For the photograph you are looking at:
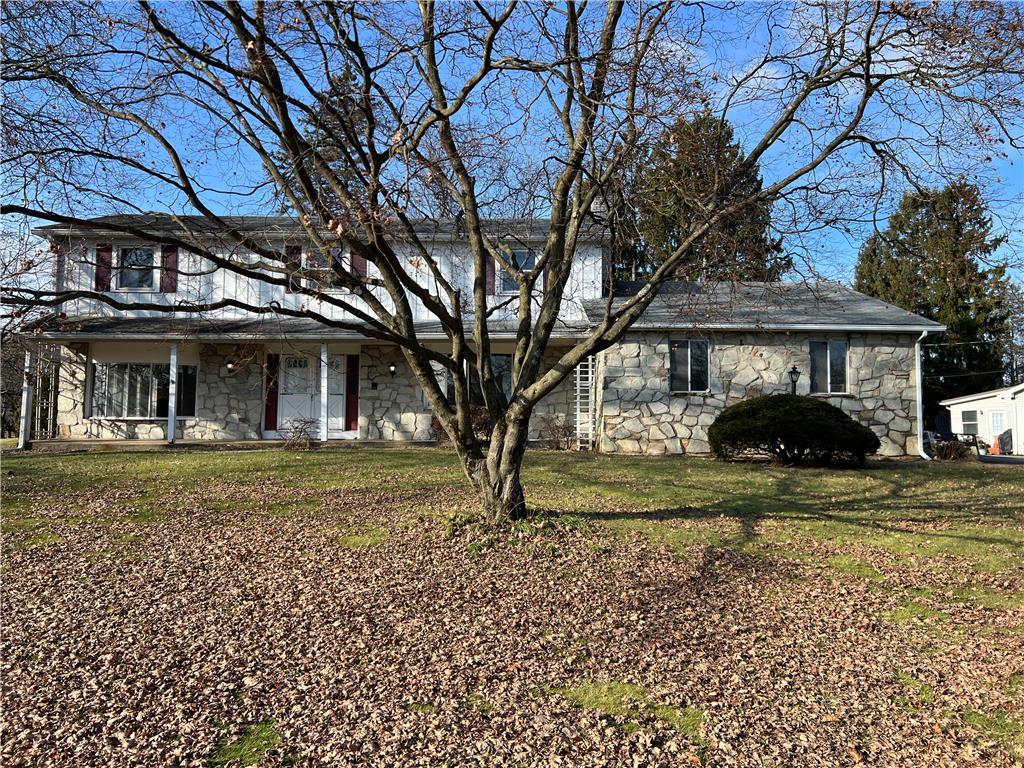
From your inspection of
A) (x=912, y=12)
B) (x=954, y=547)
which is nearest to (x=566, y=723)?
(x=954, y=547)

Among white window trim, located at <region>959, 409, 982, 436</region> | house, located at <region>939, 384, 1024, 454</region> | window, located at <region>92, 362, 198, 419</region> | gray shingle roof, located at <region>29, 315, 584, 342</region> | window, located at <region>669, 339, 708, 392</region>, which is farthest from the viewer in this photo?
white window trim, located at <region>959, 409, 982, 436</region>

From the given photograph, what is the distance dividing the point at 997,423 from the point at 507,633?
28610 mm

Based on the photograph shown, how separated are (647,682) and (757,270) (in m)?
4.81

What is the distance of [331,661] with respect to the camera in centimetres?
381

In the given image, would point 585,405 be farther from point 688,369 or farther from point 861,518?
point 861,518

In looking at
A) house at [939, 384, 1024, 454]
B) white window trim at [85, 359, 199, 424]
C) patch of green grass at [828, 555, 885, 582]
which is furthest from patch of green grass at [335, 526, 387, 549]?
house at [939, 384, 1024, 454]

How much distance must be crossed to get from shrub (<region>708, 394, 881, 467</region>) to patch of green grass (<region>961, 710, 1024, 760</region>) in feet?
28.2

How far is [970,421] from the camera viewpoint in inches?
1093

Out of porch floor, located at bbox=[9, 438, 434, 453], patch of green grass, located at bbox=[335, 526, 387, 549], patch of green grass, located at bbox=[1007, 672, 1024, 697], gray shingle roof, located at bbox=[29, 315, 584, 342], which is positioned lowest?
patch of green grass, located at bbox=[1007, 672, 1024, 697]

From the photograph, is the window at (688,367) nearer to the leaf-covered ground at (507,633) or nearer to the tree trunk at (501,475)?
the leaf-covered ground at (507,633)

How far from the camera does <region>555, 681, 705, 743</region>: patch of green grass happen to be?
3.16 meters

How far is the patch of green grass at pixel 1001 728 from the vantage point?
3016 mm

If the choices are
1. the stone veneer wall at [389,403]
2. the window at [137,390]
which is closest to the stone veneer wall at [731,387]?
the stone veneer wall at [389,403]

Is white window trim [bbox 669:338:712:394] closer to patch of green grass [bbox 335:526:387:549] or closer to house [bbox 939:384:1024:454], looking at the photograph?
patch of green grass [bbox 335:526:387:549]
